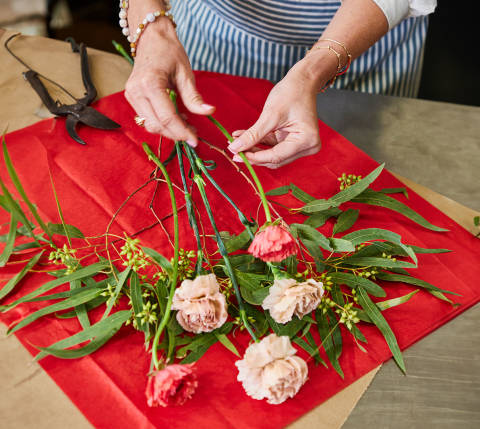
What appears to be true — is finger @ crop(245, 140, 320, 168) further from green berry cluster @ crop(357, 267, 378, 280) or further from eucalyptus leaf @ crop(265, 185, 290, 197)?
green berry cluster @ crop(357, 267, 378, 280)

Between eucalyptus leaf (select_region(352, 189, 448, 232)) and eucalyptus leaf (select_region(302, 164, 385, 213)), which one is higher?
eucalyptus leaf (select_region(302, 164, 385, 213))

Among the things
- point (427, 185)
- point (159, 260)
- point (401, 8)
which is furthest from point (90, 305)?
point (401, 8)

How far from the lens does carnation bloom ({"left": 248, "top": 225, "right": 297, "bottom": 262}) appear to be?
53cm

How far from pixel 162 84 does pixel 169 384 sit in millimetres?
449

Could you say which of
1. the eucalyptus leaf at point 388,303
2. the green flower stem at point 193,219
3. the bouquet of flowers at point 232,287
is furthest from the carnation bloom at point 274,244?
the eucalyptus leaf at point 388,303

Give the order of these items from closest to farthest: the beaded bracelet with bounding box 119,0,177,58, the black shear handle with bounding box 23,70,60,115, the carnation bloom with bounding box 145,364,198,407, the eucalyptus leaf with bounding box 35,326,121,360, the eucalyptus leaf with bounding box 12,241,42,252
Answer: the carnation bloom with bounding box 145,364,198,407, the eucalyptus leaf with bounding box 35,326,121,360, the eucalyptus leaf with bounding box 12,241,42,252, the beaded bracelet with bounding box 119,0,177,58, the black shear handle with bounding box 23,70,60,115

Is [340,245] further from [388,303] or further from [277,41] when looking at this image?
[277,41]

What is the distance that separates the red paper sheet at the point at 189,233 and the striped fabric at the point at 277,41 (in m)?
0.09

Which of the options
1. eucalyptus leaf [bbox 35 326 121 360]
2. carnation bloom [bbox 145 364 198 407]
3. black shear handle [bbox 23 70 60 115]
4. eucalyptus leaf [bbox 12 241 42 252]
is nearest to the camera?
carnation bloom [bbox 145 364 198 407]

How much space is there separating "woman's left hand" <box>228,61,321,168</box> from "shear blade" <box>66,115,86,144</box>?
317 millimetres

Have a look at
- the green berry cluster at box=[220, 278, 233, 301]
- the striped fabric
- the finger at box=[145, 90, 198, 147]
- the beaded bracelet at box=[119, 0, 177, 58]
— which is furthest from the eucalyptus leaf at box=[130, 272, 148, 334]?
the striped fabric

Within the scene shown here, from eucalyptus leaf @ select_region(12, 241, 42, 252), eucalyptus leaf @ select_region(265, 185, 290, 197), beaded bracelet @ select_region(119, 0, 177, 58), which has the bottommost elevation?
eucalyptus leaf @ select_region(265, 185, 290, 197)

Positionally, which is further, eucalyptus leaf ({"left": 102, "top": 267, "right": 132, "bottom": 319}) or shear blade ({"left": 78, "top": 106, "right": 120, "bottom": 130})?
shear blade ({"left": 78, "top": 106, "right": 120, "bottom": 130})

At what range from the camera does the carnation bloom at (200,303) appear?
545mm
